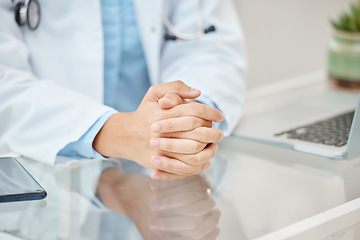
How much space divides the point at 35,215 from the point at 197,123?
30 centimetres

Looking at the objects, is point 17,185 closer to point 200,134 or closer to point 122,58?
point 200,134

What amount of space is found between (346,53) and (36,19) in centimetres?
94

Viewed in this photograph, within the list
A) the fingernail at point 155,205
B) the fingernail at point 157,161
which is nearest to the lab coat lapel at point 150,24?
the fingernail at point 157,161

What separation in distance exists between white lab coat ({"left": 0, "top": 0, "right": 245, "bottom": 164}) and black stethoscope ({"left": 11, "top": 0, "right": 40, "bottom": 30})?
0.5 inches

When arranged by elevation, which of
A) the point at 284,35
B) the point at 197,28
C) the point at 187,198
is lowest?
the point at 284,35

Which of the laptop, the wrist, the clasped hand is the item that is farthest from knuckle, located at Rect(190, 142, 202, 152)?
the laptop

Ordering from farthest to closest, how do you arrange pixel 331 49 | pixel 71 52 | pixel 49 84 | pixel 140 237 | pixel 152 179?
pixel 331 49 < pixel 71 52 < pixel 49 84 < pixel 152 179 < pixel 140 237

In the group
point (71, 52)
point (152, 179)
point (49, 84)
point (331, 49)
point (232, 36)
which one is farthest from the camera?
point (331, 49)

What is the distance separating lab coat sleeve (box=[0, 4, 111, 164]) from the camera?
867mm

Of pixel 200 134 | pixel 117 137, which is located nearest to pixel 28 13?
pixel 117 137

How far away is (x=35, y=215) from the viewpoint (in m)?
0.65

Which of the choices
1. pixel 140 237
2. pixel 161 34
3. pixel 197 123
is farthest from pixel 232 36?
pixel 140 237

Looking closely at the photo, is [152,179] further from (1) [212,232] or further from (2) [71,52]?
(2) [71,52]

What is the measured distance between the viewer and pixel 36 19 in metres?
1.06
